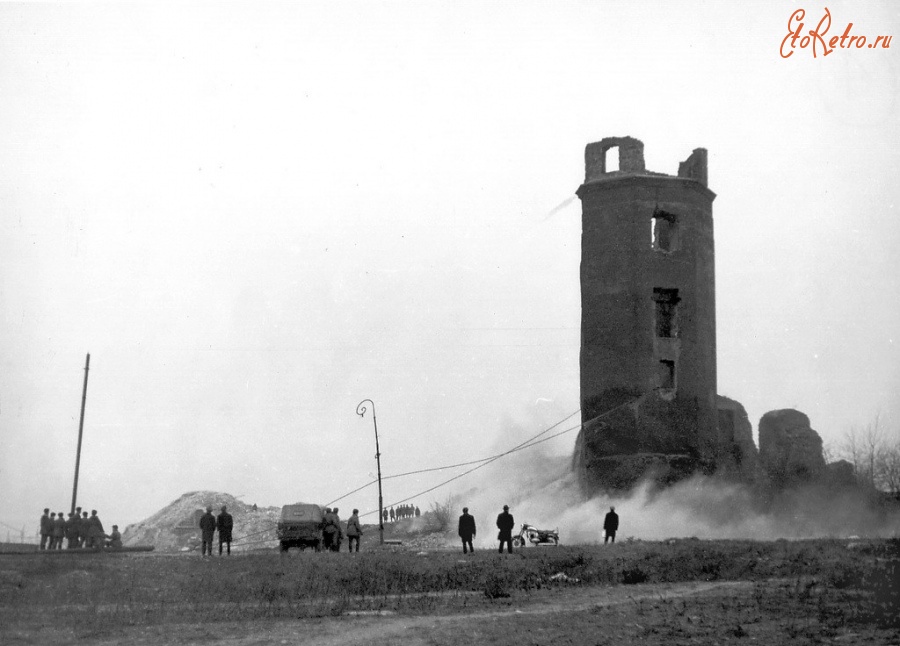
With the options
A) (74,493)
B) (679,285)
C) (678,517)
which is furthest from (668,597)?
(74,493)

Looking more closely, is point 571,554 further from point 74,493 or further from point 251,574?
point 74,493

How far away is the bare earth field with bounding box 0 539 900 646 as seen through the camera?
13.9m

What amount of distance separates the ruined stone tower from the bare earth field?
13.1 metres

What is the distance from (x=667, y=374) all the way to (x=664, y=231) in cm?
593

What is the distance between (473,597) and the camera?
18.1m

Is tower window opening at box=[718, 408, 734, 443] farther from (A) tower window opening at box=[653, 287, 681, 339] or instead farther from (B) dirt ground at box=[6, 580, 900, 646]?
(B) dirt ground at box=[6, 580, 900, 646]

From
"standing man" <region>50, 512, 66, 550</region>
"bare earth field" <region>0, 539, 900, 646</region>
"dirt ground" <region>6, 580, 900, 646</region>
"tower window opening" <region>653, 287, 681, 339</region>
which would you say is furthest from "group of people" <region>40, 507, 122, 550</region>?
"tower window opening" <region>653, 287, 681, 339</region>

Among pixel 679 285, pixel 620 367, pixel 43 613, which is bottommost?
pixel 43 613

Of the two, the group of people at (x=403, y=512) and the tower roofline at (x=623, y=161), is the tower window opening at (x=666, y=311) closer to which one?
the tower roofline at (x=623, y=161)

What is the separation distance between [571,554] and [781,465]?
24240mm

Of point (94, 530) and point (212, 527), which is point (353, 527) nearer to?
point (212, 527)

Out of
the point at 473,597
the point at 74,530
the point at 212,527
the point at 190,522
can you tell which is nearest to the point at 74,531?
the point at 74,530

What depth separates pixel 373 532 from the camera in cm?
5278

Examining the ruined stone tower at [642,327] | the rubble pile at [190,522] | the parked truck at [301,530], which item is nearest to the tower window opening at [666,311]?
the ruined stone tower at [642,327]
